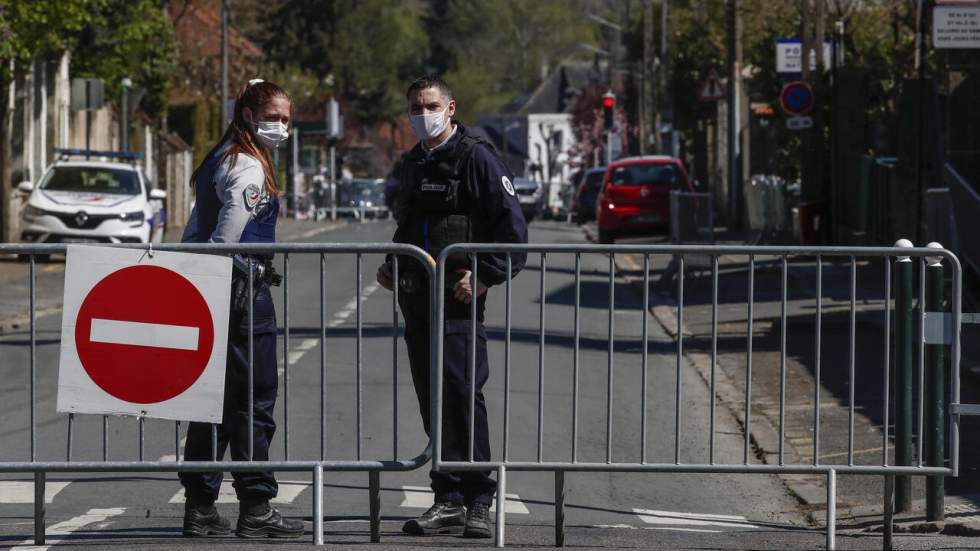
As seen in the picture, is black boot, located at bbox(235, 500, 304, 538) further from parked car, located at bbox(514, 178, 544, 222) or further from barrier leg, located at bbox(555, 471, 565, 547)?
parked car, located at bbox(514, 178, 544, 222)

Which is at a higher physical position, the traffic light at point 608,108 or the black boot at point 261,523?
the traffic light at point 608,108

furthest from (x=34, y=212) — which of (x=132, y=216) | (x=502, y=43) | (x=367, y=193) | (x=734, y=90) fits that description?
(x=502, y=43)

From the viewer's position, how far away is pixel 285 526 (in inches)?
283

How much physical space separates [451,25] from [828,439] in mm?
127096

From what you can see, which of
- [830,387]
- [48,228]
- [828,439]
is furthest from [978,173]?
[48,228]

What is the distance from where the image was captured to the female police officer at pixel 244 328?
7.18 metres

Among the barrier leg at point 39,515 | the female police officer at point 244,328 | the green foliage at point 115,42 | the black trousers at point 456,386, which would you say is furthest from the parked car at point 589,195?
the barrier leg at point 39,515

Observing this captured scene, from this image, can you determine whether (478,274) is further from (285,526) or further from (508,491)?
(508,491)

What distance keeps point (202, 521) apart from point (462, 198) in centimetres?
161

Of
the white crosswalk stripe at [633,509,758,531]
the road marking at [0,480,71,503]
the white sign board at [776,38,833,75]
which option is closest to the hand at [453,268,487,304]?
the white crosswalk stripe at [633,509,758,531]

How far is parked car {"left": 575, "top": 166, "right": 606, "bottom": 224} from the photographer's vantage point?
2035 inches

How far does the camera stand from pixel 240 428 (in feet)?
23.6

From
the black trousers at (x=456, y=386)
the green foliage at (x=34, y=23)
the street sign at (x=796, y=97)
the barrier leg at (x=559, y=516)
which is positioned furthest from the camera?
the street sign at (x=796, y=97)

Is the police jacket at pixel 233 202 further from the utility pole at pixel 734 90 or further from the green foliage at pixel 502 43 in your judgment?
the green foliage at pixel 502 43
